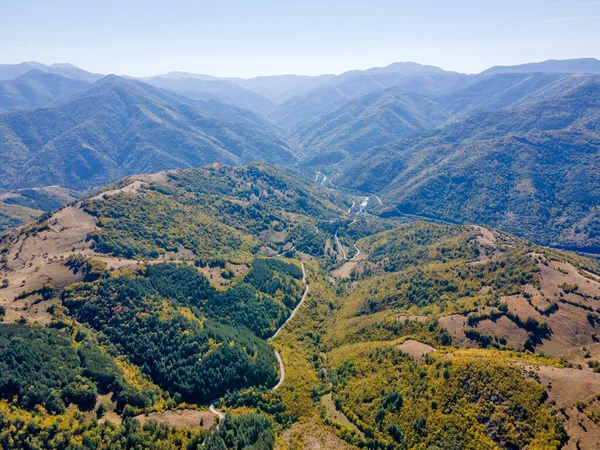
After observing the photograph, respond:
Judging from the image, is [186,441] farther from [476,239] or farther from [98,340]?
[476,239]

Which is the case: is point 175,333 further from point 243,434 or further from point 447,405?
point 447,405

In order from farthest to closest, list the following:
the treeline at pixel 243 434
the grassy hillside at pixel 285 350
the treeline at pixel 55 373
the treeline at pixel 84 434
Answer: the treeline at pixel 55 373
the treeline at pixel 243 434
the grassy hillside at pixel 285 350
the treeline at pixel 84 434

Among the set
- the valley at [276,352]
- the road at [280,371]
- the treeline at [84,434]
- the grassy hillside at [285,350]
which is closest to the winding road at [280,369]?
the road at [280,371]

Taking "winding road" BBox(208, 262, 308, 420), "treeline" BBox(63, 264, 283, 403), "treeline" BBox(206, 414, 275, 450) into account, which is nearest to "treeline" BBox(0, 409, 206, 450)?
"treeline" BBox(206, 414, 275, 450)

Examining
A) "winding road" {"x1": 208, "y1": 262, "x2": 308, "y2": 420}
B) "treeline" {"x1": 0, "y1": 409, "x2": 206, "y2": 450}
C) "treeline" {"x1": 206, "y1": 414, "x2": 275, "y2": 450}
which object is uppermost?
"treeline" {"x1": 0, "y1": 409, "x2": 206, "y2": 450}

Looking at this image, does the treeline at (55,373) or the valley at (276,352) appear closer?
the valley at (276,352)

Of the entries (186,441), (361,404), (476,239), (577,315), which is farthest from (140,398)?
(476,239)

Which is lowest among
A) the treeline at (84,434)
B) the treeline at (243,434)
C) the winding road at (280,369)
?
the winding road at (280,369)

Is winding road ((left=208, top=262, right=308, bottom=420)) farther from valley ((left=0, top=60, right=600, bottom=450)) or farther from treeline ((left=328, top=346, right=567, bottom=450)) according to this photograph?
treeline ((left=328, top=346, right=567, bottom=450))

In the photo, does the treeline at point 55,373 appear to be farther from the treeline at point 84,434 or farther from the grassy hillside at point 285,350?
the treeline at point 84,434

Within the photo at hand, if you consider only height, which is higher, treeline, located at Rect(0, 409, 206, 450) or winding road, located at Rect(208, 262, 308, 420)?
treeline, located at Rect(0, 409, 206, 450)
